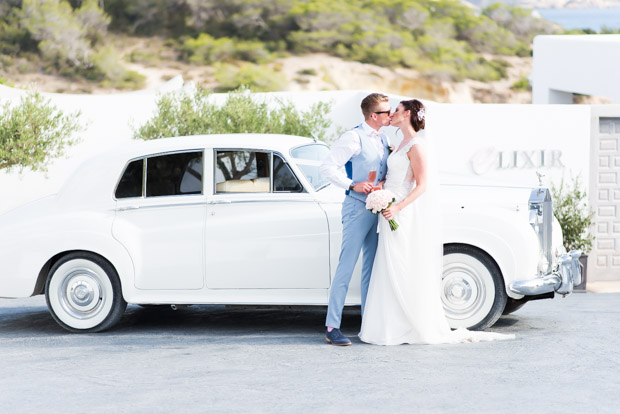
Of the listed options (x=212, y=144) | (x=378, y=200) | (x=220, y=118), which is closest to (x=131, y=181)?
(x=212, y=144)

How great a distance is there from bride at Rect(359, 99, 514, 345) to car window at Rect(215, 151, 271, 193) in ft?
3.68

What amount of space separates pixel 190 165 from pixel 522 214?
2771 mm

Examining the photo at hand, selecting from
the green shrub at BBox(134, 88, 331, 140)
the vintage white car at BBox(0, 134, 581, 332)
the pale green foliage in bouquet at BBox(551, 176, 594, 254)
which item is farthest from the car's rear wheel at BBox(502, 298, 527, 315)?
the green shrub at BBox(134, 88, 331, 140)

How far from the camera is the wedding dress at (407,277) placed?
757cm

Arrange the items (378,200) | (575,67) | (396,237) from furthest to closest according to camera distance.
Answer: (575,67) < (396,237) < (378,200)

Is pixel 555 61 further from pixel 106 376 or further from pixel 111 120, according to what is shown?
pixel 106 376

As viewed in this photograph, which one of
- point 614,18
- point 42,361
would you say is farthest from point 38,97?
point 614,18

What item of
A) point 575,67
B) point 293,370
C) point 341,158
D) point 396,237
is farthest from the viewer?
point 575,67

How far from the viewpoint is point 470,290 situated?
796 centimetres

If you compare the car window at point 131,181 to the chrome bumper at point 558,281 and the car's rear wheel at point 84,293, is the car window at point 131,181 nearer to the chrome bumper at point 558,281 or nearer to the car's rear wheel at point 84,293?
the car's rear wheel at point 84,293

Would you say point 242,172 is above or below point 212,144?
below

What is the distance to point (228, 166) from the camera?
8.29m

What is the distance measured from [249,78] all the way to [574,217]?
5463 cm

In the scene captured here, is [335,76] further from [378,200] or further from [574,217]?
[378,200]
